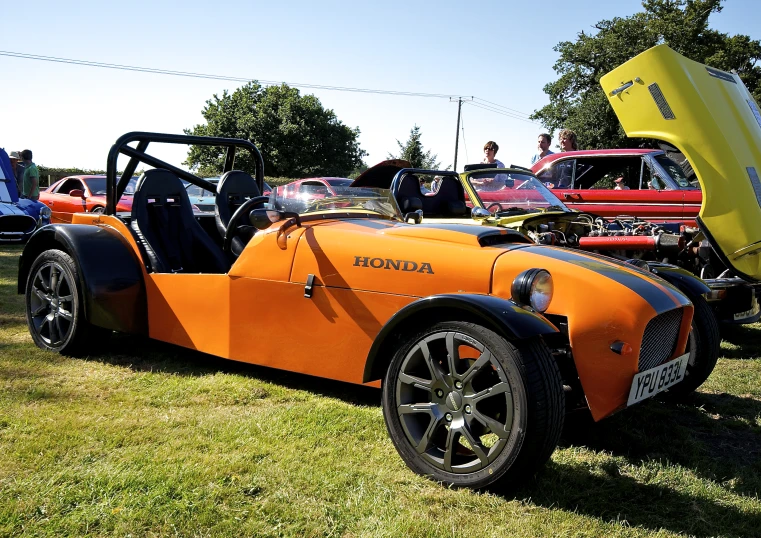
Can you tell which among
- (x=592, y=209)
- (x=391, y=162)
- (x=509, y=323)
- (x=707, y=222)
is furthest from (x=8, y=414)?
(x=592, y=209)

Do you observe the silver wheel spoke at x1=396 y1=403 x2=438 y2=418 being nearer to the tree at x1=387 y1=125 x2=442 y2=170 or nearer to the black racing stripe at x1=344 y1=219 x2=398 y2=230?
the black racing stripe at x1=344 y1=219 x2=398 y2=230

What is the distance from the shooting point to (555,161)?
31.7 feet

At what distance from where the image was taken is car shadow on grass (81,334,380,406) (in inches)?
171

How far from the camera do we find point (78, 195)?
46.9ft

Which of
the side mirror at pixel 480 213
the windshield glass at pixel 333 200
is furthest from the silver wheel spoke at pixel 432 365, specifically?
the side mirror at pixel 480 213

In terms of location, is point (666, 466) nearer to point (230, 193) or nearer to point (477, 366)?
point (477, 366)

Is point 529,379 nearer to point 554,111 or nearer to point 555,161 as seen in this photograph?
point 555,161

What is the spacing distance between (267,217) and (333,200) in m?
0.58

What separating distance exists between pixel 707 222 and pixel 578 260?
3.08 m

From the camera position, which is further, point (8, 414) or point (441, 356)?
point (8, 414)

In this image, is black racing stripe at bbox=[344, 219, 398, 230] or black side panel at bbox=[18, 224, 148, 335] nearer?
black racing stripe at bbox=[344, 219, 398, 230]

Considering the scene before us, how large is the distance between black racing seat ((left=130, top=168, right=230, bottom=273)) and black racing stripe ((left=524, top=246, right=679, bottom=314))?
2.92 meters

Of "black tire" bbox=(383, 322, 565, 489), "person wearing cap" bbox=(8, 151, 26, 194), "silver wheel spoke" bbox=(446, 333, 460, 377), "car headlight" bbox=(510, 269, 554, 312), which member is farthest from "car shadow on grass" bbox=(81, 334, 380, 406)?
"person wearing cap" bbox=(8, 151, 26, 194)

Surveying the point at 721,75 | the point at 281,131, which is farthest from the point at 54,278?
the point at 281,131
